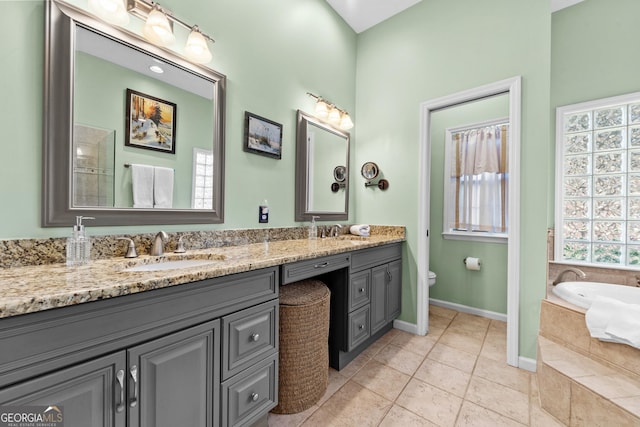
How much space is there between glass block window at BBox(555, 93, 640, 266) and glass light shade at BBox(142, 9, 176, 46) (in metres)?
3.51

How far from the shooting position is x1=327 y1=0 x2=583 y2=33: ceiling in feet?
8.24

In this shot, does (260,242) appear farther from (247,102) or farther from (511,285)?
(511,285)

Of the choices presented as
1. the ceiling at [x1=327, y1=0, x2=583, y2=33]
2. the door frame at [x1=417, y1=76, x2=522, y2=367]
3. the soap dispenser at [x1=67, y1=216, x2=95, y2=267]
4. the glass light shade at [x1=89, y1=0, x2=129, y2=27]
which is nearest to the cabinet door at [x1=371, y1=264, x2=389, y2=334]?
the door frame at [x1=417, y1=76, x2=522, y2=367]

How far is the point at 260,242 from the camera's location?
6.23ft

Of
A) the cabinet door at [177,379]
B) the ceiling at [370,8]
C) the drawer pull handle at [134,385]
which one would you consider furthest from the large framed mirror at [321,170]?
the drawer pull handle at [134,385]

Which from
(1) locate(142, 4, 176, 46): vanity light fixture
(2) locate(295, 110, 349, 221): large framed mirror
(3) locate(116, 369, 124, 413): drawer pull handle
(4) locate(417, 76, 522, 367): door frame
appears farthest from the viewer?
(2) locate(295, 110, 349, 221): large framed mirror

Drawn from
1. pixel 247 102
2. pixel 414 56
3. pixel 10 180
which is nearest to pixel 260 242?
pixel 247 102

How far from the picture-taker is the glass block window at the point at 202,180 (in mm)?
1572

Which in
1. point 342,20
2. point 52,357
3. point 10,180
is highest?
point 342,20

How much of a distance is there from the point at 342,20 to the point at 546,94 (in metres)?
1.96

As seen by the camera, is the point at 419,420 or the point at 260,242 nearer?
the point at 419,420

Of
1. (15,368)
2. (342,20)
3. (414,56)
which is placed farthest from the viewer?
(342,20)

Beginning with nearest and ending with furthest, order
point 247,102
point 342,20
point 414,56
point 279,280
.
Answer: point 279,280 → point 247,102 → point 414,56 → point 342,20

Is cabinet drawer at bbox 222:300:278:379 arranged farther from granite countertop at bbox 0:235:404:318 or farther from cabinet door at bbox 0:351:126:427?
cabinet door at bbox 0:351:126:427
